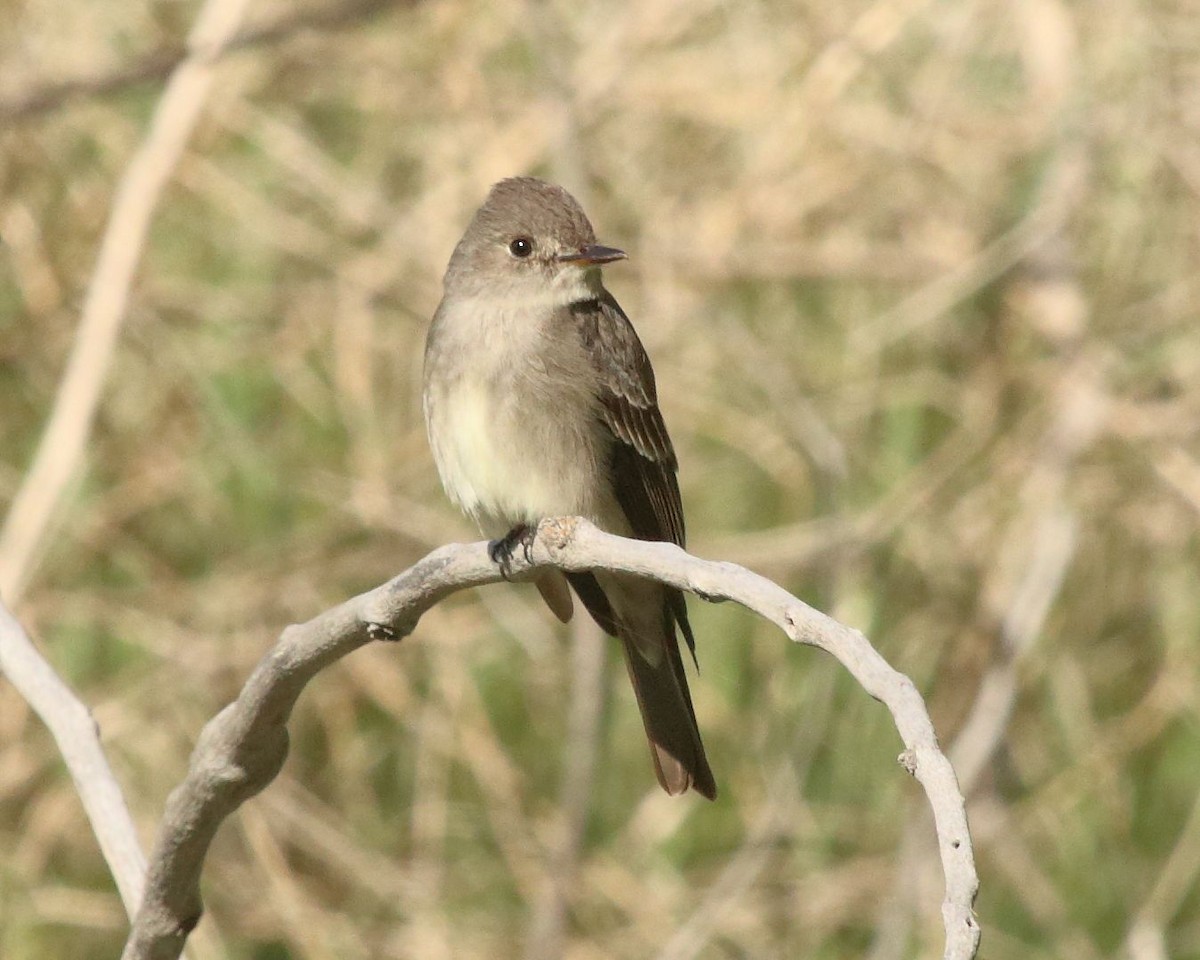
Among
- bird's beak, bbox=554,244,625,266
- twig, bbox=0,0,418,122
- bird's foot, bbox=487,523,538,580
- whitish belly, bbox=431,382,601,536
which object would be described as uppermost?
twig, bbox=0,0,418,122

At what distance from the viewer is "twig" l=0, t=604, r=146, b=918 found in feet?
8.54

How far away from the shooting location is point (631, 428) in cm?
370

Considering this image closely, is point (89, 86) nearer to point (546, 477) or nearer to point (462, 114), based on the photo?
point (462, 114)

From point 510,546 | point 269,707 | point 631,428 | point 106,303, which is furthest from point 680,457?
point 269,707

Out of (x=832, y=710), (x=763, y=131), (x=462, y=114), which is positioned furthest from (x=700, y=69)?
(x=832, y=710)

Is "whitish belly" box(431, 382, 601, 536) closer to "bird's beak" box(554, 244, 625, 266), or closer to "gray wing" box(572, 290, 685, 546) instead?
"gray wing" box(572, 290, 685, 546)

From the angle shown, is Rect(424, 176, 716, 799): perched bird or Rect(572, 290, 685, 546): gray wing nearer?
Rect(424, 176, 716, 799): perched bird

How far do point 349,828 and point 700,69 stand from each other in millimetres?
2910

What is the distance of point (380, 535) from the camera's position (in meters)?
5.92

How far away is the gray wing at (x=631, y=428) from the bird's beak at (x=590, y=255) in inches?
3.8

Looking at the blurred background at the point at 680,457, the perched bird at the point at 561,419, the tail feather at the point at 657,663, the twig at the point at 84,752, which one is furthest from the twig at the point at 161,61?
the twig at the point at 84,752

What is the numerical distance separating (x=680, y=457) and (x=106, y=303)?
1998 millimetres

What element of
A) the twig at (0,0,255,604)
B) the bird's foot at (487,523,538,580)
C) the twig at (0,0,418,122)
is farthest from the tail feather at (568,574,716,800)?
the twig at (0,0,418,122)

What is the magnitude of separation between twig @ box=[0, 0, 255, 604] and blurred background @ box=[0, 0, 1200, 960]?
5cm
